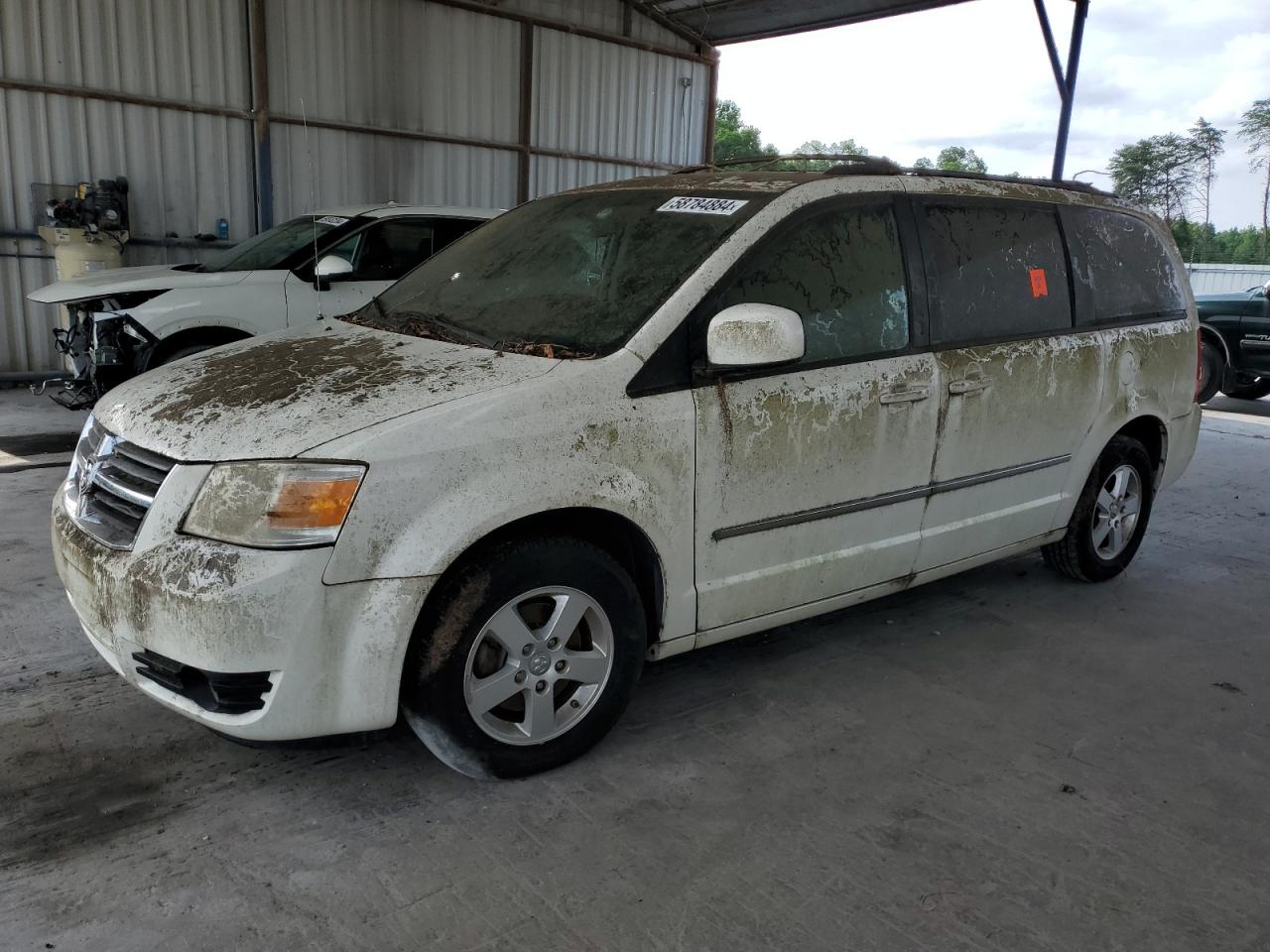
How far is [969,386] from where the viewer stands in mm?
3666

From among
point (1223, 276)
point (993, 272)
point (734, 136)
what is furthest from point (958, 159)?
point (993, 272)

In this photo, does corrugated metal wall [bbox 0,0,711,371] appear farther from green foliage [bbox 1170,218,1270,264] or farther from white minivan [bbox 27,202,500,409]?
green foliage [bbox 1170,218,1270,264]

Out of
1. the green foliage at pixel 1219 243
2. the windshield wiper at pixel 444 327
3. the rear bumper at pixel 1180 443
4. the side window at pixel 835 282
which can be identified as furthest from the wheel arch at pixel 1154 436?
the green foliage at pixel 1219 243

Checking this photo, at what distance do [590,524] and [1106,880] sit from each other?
164 cm

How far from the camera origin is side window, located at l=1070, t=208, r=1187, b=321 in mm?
4293

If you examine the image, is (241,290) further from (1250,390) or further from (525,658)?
(1250,390)

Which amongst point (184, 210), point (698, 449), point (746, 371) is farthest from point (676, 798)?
point (184, 210)

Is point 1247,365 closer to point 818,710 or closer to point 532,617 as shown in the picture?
point 818,710

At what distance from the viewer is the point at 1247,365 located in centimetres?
1066

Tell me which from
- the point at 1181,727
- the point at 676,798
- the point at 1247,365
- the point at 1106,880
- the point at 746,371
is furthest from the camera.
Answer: the point at 1247,365

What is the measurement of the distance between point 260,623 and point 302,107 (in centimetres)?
1059

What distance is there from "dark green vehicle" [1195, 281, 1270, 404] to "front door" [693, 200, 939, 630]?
8.53 meters

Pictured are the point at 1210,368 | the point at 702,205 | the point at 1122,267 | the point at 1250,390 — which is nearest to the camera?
the point at 702,205

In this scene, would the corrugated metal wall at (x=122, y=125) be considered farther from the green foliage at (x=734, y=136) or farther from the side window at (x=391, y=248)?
the green foliage at (x=734, y=136)
